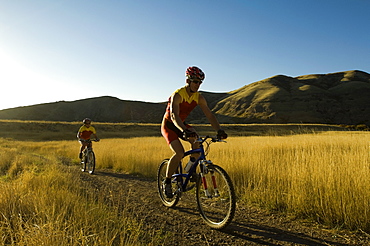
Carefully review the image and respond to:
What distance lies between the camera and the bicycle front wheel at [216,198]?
3606mm

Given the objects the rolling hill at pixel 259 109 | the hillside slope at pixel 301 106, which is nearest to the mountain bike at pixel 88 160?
the rolling hill at pixel 259 109

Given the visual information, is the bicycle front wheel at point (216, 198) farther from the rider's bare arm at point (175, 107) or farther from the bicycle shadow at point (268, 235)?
the rider's bare arm at point (175, 107)

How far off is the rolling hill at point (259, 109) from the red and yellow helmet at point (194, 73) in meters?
97.7

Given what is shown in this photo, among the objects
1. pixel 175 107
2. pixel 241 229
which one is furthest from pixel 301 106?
pixel 241 229

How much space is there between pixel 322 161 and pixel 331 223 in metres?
1.48

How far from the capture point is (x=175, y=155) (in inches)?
179

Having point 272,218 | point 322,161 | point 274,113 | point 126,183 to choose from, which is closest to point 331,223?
point 272,218

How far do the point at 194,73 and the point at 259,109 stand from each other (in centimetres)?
11830

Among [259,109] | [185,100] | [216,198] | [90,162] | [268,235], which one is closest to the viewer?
A: [268,235]

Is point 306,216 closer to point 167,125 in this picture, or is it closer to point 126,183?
point 167,125

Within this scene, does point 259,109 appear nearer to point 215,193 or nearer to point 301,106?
point 301,106

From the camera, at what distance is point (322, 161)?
16.0 feet

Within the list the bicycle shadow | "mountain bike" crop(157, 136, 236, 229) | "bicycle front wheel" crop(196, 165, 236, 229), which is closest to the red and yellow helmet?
"mountain bike" crop(157, 136, 236, 229)

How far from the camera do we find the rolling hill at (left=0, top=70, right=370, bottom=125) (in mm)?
104312
